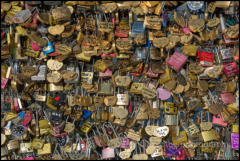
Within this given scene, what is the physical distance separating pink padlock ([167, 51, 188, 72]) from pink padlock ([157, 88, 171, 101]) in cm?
21

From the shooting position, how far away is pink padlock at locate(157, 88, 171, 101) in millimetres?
2232

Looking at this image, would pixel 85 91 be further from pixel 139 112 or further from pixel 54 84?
pixel 139 112

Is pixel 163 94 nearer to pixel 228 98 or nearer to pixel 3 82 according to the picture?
pixel 228 98

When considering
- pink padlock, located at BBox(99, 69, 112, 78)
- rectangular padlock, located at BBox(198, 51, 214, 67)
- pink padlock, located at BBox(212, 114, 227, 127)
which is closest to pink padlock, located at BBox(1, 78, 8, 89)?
pink padlock, located at BBox(99, 69, 112, 78)

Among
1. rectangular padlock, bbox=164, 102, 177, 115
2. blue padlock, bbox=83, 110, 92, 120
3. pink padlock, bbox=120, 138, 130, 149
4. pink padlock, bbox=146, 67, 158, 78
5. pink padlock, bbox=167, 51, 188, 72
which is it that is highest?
pink padlock, bbox=167, 51, 188, 72

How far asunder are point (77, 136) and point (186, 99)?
3.34ft

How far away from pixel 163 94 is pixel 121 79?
378mm

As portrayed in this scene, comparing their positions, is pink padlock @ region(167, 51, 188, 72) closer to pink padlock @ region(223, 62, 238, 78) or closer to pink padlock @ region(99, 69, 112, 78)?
pink padlock @ region(223, 62, 238, 78)

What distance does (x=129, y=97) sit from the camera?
7.54ft

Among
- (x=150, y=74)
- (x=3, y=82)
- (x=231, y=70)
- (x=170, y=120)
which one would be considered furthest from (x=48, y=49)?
(x=231, y=70)

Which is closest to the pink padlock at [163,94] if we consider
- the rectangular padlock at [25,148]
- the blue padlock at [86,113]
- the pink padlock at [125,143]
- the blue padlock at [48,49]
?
the pink padlock at [125,143]

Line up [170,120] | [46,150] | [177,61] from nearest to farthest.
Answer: [177,61] < [170,120] < [46,150]

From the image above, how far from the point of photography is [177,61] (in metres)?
2.15

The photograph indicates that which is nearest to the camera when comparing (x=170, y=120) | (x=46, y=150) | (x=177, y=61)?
(x=177, y=61)
